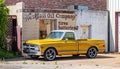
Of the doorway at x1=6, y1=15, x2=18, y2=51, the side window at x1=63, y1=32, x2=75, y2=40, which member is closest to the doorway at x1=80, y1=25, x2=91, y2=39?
the doorway at x1=6, y1=15, x2=18, y2=51

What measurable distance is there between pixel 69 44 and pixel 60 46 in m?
0.63

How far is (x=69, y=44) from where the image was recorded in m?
21.3

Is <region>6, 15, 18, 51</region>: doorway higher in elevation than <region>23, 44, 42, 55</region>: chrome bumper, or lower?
higher

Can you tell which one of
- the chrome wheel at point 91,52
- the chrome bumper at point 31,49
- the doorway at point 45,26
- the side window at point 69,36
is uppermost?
the doorway at point 45,26

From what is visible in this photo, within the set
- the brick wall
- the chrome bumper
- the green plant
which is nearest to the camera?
the chrome bumper

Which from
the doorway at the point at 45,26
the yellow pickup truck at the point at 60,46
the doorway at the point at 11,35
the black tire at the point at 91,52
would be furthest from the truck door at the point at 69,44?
the doorway at the point at 11,35

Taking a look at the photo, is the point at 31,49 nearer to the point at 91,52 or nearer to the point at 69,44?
the point at 69,44

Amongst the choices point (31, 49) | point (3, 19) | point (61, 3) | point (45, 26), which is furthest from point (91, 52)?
point (61, 3)

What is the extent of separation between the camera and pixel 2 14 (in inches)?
872

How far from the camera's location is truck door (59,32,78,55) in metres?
21.2

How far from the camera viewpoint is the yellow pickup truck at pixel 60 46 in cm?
2045

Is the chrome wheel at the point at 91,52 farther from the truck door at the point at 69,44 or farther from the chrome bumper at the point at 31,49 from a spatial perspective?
the chrome bumper at the point at 31,49

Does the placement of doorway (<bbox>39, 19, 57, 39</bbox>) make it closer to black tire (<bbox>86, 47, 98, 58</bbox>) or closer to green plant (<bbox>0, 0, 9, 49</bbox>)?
green plant (<bbox>0, 0, 9, 49</bbox>)

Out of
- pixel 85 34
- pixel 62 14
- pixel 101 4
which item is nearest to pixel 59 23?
pixel 62 14
